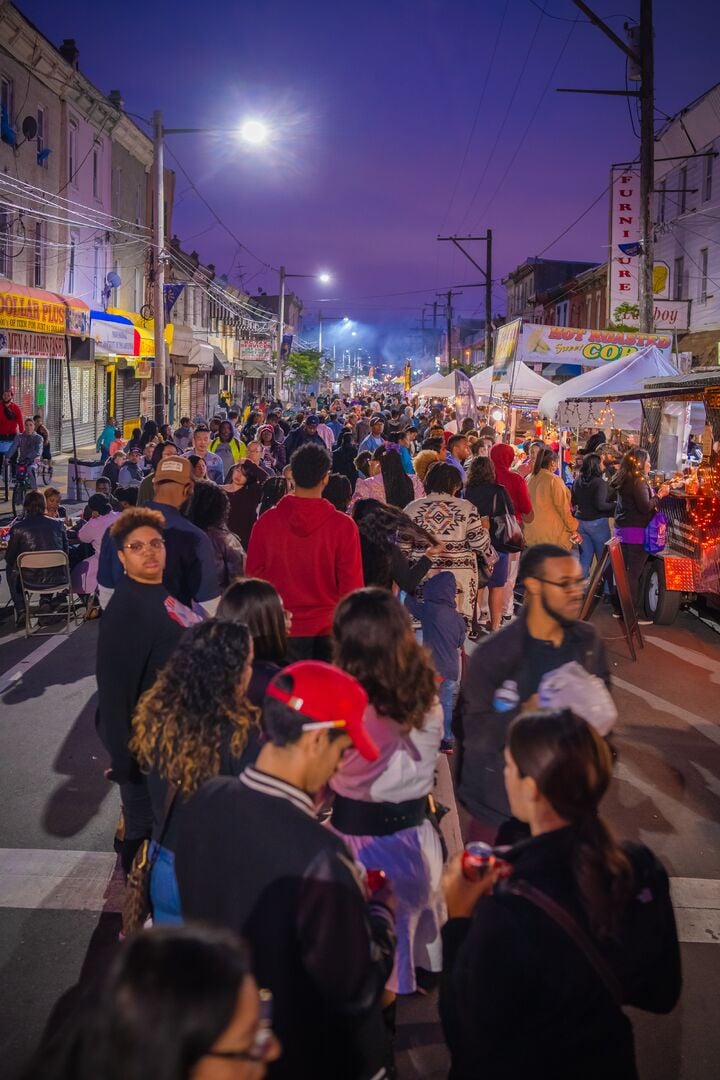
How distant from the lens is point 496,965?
6.93 feet

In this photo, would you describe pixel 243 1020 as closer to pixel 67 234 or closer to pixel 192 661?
pixel 192 661

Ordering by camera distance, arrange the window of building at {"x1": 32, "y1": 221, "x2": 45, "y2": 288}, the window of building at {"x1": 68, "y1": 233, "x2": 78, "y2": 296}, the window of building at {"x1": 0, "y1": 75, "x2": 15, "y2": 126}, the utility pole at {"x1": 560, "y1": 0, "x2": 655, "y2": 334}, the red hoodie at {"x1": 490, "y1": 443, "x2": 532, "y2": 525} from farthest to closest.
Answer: the window of building at {"x1": 68, "y1": 233, "x2": 78, "y2": 296}
the window of building at {"x1": 32, "y1": 221, "x2": 45, "y2": 288}
the window of building at {"x1": 0, "y1": 75, "x2": 15, "y2": 126}
the utility pole at {"x1": 560, "y1": 0, "x2": 655, "y2": 334}
the red hoodie at {"x1": 490, "y1": 443, "x2": 532, "y2": 525}

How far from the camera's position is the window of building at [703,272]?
34.0m

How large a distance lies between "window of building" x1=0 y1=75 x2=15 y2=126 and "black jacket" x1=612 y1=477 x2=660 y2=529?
2036 cm

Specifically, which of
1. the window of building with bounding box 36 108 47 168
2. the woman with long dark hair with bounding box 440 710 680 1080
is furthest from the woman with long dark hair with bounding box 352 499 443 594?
the window of building with bounding box 36 108 47 168

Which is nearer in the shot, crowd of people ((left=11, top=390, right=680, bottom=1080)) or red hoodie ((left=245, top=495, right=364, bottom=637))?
crowd of people ((left=11, top=390, right=680, bottom=1080))

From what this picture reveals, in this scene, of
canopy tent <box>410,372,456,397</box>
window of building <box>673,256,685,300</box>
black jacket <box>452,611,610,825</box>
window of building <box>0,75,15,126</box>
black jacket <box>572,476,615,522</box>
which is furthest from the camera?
window of building <box>673,256,685,300</box>

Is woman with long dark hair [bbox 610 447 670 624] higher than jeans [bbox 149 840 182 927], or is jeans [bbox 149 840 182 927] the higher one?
woman with long dark hair [bbox 610 447 670 624]

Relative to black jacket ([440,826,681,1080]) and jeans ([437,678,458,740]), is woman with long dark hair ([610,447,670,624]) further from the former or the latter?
black jacket ([440,826,681,1080])

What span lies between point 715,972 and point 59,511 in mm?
9031

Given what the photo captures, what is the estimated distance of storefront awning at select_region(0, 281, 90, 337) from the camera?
732 inches

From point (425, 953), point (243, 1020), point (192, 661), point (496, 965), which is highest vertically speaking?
point (192, 661)

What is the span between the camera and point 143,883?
10.6 ft

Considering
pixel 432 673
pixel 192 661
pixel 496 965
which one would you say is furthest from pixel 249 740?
pixel 496 965
